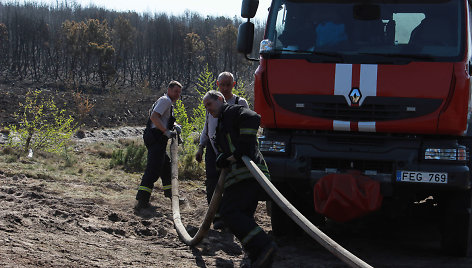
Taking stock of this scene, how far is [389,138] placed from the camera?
18.0ft

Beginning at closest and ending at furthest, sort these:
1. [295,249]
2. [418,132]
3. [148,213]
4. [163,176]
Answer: [418,132] → [295,249] → [148,213] → [163,176]

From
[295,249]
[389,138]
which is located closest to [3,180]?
[295,249]

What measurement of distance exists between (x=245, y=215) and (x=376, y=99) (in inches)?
72.1

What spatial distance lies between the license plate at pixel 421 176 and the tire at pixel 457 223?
0.48 m

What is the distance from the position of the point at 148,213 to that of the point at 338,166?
9.07ft

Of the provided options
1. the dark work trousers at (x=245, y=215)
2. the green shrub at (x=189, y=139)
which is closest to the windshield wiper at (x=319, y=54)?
the dark work trousers at (x=245, y=215)

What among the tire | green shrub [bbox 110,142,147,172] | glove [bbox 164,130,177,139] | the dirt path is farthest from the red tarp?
green shrub [bbox 110,142,147,172]

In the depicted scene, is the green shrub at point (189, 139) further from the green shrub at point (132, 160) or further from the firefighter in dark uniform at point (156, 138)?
the firefighter in dark uniform at point (156, 138)

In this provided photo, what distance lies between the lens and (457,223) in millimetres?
5520

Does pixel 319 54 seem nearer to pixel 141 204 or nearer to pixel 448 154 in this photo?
pixel 448 154

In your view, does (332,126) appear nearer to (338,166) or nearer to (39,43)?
(338,166)

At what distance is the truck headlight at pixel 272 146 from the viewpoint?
18.6 feet

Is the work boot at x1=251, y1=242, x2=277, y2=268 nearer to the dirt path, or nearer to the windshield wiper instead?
the dirt path

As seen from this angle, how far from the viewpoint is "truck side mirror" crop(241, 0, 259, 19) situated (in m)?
6.05
